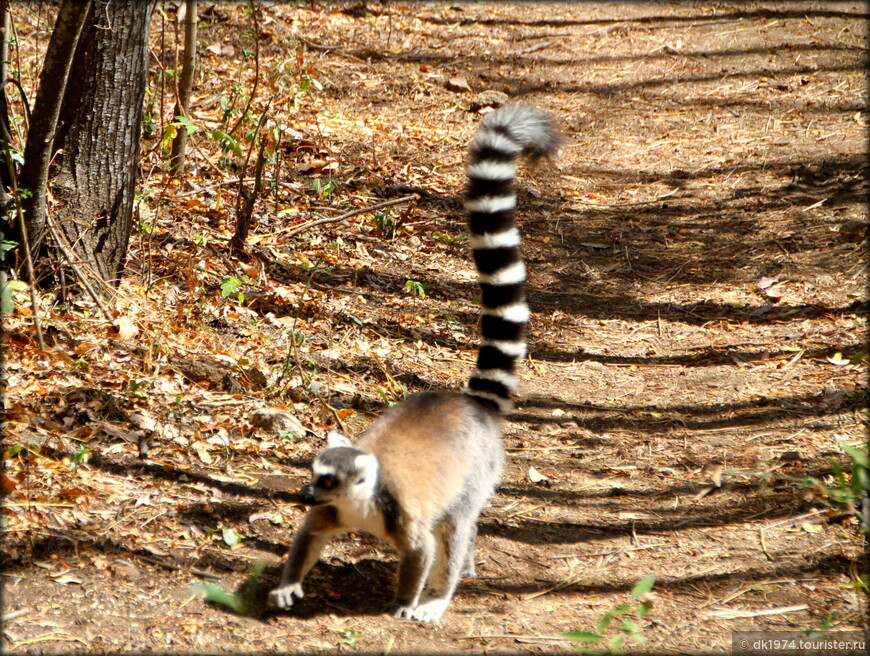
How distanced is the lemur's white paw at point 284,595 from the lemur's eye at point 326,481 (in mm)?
511

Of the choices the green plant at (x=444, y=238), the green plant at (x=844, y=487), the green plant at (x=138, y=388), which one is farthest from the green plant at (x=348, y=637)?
the green plant at (x=444, y=238)

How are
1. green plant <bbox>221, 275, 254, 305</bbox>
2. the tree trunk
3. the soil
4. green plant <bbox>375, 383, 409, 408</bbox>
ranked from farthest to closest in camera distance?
green plant <bbox>221, 275, 254, 305</bbox>, green plant <bbox>375, 383, 409, 408</bbox>, the tree trunk, the soil

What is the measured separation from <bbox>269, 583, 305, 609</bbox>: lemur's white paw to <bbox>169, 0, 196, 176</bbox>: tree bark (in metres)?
3.91

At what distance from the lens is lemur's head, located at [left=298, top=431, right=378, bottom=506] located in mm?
3271

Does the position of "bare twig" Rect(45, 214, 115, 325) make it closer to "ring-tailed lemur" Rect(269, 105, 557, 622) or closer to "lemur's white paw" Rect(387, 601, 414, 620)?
"ring-tailed lemur" Rect(269, 105, 557, 622)

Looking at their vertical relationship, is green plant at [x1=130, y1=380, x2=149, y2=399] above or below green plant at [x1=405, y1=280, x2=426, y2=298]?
below

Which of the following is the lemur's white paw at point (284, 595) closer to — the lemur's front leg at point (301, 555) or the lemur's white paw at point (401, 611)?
the lemur's front leg at point (301, 555)

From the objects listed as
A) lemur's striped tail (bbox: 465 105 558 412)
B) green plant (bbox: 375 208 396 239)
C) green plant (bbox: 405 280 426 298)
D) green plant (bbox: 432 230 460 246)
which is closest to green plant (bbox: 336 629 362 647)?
lemur's striped tail (bbox: 465 105 558 412)

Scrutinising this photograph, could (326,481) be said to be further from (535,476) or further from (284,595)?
(535,476)

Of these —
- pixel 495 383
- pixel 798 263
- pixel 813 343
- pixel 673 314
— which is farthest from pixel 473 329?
pixel 798 263

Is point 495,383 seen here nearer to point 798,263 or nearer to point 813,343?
point 813,343

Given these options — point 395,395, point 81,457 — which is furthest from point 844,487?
point 81,457

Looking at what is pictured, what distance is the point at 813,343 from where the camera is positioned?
224 inches

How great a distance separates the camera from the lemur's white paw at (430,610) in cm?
356
